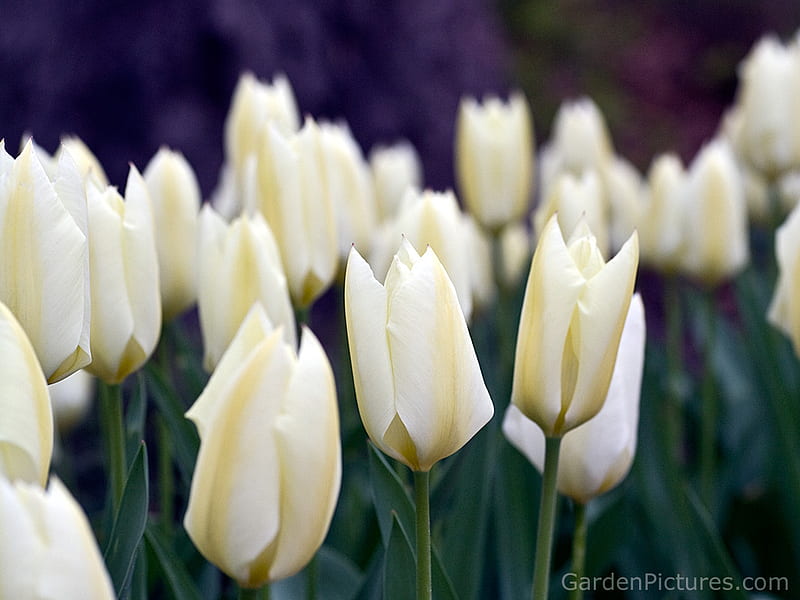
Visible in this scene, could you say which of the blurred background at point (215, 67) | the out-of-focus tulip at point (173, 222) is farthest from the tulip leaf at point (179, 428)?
the blurred background at point (215, 67)

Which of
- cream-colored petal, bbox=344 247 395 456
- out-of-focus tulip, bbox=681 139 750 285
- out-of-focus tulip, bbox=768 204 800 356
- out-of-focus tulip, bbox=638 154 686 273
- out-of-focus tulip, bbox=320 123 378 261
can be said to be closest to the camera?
cream-colored petal, bbox=344 247 395 456

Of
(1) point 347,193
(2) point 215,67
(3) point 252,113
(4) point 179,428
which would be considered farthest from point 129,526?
(2) point 215,67

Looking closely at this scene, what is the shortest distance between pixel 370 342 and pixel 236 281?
27cm

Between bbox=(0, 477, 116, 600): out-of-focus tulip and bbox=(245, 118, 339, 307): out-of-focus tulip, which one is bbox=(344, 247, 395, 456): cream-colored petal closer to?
bbox=(0, 477, 116, 600): out-of-focus tulip

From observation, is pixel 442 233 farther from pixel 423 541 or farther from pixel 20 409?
pixel 20 409

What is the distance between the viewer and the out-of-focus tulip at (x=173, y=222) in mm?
1086

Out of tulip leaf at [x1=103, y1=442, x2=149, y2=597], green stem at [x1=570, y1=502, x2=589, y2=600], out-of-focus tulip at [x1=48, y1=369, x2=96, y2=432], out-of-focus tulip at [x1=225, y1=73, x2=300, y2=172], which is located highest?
out-of-focus tulip at [x1=225, y1=73, x2=300, y2=172]

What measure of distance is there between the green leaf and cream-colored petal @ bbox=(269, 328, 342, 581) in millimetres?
172

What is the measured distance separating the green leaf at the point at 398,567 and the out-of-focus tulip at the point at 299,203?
0.37 metres

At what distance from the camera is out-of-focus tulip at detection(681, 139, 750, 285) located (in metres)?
1.55

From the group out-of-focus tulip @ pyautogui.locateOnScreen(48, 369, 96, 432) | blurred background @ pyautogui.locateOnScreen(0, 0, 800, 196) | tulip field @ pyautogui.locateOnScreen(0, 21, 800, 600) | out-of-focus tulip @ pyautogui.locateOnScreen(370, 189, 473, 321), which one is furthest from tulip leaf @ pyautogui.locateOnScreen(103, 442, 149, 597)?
blurred background @ pyautogui.locateOnScreen(0, 0, 800, 196)

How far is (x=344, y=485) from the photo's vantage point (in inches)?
54.1

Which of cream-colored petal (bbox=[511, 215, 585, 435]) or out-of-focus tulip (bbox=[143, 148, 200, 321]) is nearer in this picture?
cream-colored petal (bbox=[511, 215, 585, 435])

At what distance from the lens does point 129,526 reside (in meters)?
0.72
